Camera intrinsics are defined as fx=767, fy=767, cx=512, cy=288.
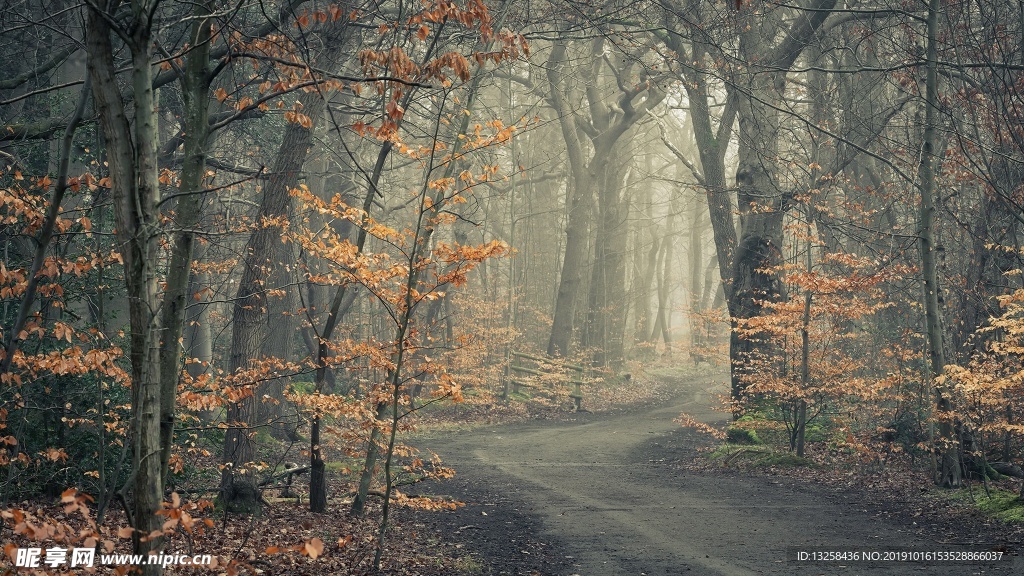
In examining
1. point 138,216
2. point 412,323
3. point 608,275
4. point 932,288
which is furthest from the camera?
point 608,275

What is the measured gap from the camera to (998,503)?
888 cm

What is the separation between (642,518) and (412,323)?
12.9ft

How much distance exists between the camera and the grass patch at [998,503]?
8.39m

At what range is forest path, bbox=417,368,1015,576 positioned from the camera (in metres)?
7.34

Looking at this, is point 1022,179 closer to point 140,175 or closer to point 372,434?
point 372,434

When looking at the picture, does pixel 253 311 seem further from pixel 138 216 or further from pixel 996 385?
pixel 996 385

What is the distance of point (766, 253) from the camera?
15375mm

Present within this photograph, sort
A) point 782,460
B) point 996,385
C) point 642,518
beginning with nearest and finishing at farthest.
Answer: point 996,385 → point 642,518 → point 782,460

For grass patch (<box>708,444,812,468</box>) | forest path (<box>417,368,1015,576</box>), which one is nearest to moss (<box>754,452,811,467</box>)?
grass patch (<box>708,444,812,468</box>)

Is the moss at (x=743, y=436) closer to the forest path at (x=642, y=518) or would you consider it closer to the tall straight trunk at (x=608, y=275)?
the forest path at (x=642, y=518)

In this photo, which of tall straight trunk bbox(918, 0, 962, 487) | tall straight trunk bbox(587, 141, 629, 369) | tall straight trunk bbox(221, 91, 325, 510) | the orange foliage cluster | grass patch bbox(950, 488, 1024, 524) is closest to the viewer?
the orange foliage cluster

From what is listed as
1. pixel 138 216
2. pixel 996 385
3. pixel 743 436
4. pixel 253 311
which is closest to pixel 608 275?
pixel 743 436

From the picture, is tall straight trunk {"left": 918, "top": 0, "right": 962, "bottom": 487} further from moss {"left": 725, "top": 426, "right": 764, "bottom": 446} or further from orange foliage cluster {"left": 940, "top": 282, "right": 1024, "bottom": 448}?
moss {"left": 725, "top": 426, "right": 764, "bottom": 446}

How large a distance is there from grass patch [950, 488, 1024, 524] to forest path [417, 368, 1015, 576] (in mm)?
902
